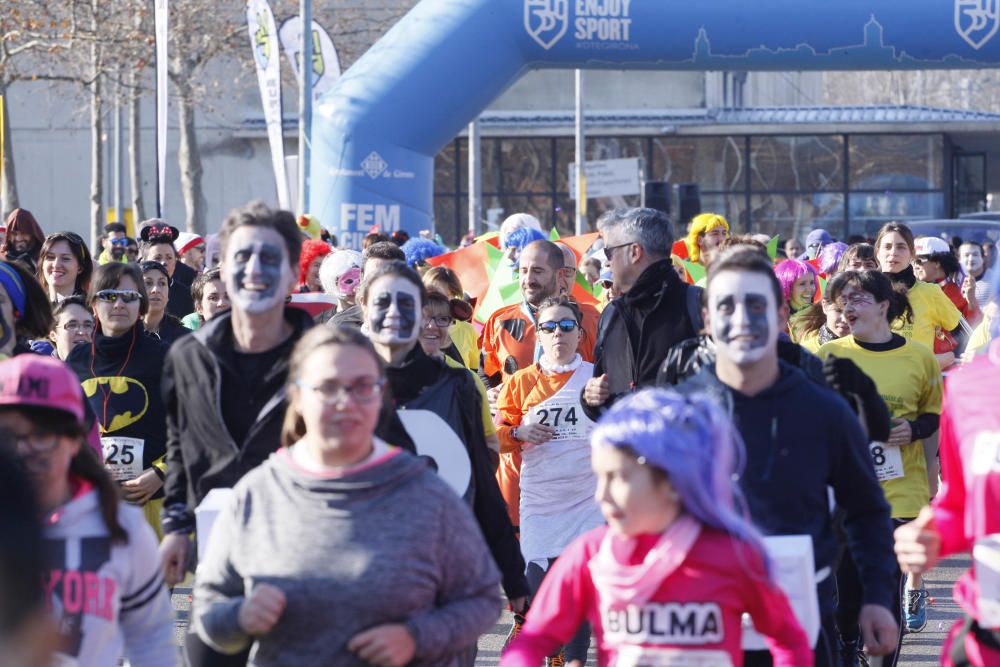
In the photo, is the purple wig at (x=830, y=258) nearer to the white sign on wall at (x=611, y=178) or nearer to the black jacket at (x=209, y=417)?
the black jacket at (x=209, y=417)

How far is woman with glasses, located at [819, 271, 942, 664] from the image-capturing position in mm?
7062

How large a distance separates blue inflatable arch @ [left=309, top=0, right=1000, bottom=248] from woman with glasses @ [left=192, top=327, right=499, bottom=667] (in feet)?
40.1

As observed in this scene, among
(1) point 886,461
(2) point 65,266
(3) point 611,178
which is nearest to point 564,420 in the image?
(1) point 886,461

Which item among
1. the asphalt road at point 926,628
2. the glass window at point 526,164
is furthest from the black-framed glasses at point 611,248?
the glass window at point 526,164

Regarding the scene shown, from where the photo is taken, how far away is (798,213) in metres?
36.9

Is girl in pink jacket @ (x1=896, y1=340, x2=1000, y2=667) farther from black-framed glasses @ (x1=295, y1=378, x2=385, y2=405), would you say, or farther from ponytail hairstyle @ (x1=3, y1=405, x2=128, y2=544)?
ponytail hairstyle @ (x1=3, y1=405, x2=128, y2=544)

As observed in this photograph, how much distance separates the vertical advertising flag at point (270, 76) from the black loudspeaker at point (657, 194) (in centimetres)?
613

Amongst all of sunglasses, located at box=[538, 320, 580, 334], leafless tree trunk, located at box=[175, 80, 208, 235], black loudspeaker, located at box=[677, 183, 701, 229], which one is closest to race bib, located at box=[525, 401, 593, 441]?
sunglasses, located at box=[538, 320, 580, 334]

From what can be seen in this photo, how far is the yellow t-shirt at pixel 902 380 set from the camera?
706cm

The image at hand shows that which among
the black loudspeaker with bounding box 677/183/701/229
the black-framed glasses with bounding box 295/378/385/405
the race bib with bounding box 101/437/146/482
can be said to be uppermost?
the black loudspeaker with bounding box 677/183/701/229

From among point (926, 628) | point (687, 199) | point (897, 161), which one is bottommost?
point (926, 628)

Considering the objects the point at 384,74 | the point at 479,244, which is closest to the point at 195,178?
the point at 384,74

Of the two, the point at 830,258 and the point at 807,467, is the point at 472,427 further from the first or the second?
the point at 830,258

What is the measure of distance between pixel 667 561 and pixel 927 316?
19.4ft
